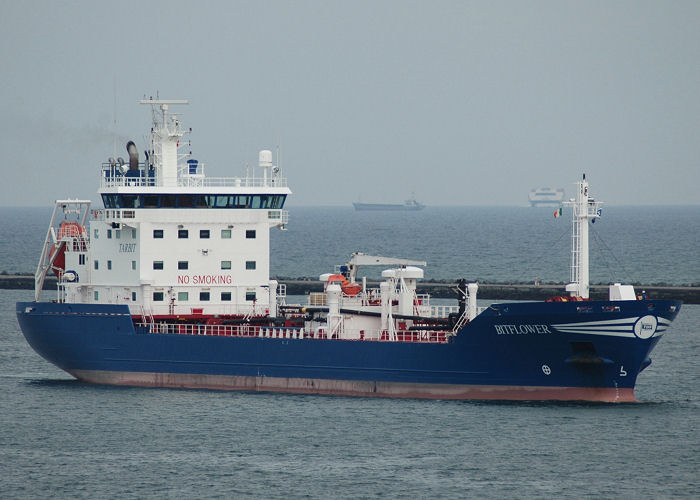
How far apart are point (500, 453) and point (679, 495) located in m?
4.79

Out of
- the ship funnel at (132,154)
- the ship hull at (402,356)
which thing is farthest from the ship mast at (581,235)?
the ship funnel at (132,154)

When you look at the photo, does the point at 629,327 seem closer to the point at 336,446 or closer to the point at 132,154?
the point at 336,446

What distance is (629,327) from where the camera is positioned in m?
31.3

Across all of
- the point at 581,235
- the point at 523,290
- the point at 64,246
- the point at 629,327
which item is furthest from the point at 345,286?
the point at 523,290

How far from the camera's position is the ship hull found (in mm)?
31734

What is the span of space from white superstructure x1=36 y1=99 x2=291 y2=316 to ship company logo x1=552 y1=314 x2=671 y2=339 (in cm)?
1036

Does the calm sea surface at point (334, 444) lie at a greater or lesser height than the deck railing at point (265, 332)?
lesser

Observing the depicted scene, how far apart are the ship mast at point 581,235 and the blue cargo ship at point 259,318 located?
7 cm

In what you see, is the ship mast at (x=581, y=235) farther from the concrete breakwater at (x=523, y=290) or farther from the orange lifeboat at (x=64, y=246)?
the concrete breakwater at (x=523, y=290)

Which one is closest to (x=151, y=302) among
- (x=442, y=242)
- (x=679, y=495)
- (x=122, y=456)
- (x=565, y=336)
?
(x=122, y=456)

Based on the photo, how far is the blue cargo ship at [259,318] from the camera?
3228 centimetres

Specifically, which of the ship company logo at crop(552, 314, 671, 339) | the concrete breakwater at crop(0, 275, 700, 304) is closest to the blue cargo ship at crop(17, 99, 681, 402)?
the ship company logo at crop(552, 314, 671, 339)

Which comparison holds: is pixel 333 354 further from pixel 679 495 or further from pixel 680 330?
pixel 680 330

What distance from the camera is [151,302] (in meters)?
37.0
